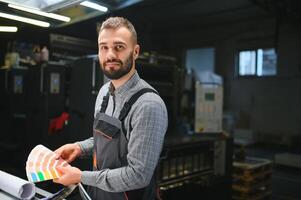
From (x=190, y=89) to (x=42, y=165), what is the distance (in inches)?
138

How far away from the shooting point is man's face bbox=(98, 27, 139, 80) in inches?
55.7

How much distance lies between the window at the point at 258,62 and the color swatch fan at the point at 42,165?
8982mm

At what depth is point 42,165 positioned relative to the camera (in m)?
1.46

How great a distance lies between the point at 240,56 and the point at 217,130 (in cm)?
650

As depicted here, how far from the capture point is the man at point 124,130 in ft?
4.35

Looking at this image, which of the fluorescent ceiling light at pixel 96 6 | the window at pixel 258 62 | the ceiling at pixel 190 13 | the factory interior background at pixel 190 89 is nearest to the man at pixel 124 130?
the factory interior background at pixel 190 89

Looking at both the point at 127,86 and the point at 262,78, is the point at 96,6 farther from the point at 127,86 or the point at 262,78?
the point at 262,78

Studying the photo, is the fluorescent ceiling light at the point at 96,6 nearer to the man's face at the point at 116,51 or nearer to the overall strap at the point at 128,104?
the man's face at the point at 116,51

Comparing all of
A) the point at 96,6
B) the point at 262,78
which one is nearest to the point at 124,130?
the point at 96,6

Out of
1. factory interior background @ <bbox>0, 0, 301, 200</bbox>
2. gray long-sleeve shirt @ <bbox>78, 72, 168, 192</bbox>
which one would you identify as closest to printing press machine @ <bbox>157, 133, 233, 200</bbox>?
factory interior background @ <bbox>0, 0, 301, 200</bbox>

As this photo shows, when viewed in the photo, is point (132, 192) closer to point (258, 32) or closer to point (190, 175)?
point (190, 175)

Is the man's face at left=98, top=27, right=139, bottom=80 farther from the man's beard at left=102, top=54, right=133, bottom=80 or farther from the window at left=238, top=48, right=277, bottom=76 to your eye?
the window at left=238, top=48, right=277, bottom=76

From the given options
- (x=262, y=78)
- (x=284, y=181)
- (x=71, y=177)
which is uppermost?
(x=262, y=78)

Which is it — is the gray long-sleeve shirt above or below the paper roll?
above
